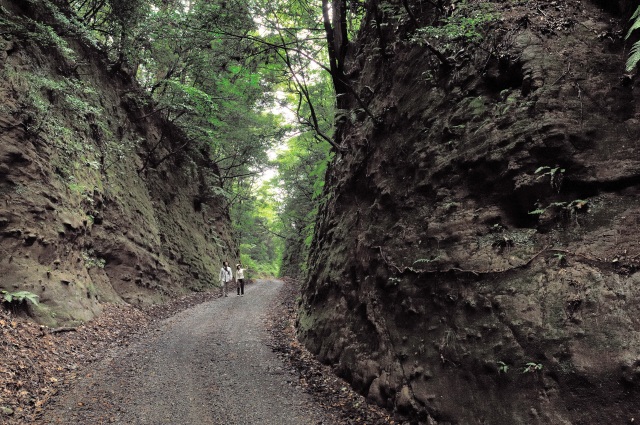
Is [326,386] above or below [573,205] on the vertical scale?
below

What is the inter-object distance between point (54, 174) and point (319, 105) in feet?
33.9

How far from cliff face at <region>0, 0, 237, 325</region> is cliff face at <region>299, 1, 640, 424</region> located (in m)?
7.71

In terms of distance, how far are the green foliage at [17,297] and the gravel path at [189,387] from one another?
2.08m

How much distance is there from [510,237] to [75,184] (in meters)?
11.9

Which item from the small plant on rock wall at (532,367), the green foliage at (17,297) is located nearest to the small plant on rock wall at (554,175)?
the small plant on rock wall at (532,367)

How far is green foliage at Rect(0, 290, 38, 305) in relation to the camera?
23.0 ft

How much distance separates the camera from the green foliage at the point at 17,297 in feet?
23.0

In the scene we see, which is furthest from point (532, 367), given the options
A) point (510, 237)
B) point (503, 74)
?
point (503, 74)

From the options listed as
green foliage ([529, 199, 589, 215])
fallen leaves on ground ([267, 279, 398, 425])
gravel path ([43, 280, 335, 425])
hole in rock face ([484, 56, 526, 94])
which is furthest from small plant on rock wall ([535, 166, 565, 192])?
gravel path ([43, 280, 335, 425])

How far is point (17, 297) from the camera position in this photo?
23.8 feet

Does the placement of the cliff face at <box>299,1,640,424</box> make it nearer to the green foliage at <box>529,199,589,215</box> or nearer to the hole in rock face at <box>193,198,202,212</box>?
the green foliage at <box>529,199,589,215</box>

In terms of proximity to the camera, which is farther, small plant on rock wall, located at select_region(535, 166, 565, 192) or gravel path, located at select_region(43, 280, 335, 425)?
gravel path, located at select_region(43, 280, 335, 425)

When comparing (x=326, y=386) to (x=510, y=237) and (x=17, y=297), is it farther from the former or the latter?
(x=17, y=297)

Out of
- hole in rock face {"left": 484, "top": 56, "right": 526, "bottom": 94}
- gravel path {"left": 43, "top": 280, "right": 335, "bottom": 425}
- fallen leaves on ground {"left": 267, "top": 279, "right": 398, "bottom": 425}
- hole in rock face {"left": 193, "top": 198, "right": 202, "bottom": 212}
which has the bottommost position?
gravel path {"left": 43, "top": 280, "right": 335, "bottom": 425}
